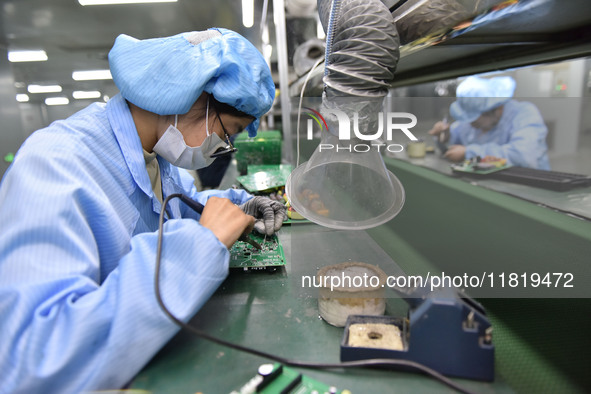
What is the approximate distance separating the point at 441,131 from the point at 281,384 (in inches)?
112

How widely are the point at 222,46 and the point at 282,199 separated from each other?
35.0 inches

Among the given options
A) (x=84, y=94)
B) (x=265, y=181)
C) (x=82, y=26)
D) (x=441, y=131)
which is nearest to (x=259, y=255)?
(x=265, y=181)

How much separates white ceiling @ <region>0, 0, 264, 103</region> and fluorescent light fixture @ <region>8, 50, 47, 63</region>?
0.05m

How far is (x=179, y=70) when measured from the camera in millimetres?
903

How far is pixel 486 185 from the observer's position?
208 cm

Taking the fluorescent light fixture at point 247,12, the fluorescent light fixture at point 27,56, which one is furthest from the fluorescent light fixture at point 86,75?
the fluorescent light fixture at point 247,12

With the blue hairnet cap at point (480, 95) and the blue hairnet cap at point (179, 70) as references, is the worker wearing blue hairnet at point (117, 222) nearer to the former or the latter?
the blue hairnet cap at point (179, 70)

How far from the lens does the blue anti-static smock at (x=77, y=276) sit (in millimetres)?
571

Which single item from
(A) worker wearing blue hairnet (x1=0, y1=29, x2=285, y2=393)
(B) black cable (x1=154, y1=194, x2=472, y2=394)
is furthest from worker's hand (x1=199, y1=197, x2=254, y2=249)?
(B) black cable (x1=154, y1=194, x2=472, y2=394)

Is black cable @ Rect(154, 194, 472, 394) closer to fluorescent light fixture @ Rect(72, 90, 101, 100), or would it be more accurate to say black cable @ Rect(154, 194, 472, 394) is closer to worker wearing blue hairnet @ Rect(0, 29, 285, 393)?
worker wearing blue hairnet @ Rect(0, 29, 285, 393)

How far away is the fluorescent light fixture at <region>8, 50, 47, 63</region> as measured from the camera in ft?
14.2

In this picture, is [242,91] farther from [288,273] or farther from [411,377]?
[411,377]

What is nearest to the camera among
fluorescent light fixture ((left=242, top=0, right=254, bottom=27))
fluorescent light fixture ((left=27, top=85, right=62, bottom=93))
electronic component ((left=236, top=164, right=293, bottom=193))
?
electronic component ((left=236, top=164, right=293, bottom=193))

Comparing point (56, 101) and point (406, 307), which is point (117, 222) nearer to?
point (406, 307)
